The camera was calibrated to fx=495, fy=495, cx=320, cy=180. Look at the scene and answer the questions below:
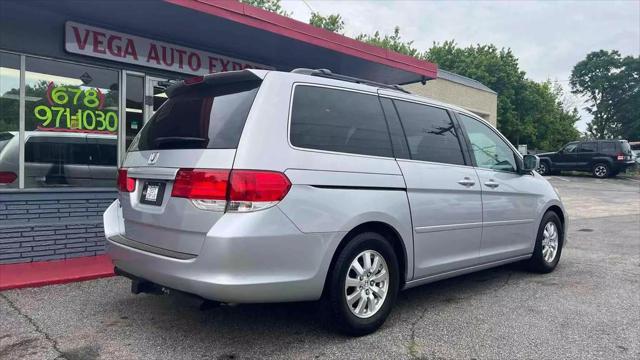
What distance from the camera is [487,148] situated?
16.5ft

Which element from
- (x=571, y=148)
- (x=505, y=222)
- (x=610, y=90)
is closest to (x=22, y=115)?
(x=505, y=222)

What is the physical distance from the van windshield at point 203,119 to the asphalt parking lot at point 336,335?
107cm

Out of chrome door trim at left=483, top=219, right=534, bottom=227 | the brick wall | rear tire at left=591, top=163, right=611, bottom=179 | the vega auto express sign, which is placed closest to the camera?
chrome door trim at left=483, top=219, right=534, bottom=227

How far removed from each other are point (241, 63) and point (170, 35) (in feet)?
4.26

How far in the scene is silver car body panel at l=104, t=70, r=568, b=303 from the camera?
2.96 meters

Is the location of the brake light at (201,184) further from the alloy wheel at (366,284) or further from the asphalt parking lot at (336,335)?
the alloy wheel at (366,284)

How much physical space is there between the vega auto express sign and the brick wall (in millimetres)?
1753

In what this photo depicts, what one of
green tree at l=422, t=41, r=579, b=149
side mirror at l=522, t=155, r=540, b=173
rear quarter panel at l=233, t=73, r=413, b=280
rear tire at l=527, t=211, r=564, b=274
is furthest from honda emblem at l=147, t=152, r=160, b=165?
green tree at l=422, t=41, r=579, b=149

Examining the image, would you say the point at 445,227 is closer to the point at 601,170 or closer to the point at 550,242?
the point at 550,242

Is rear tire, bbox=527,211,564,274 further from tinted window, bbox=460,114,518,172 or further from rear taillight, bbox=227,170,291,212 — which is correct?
rear taillight, bbox=227,170,291,212

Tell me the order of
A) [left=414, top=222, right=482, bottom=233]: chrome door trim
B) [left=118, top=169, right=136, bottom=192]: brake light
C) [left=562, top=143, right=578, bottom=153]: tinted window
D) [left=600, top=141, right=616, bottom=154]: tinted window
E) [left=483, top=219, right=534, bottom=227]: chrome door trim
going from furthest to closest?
1. [left=562, top=143, right=578, bottom=153]: tinted window
2. [left=600, top=141, right=616, bottom=154]: tinted window
3. [left=483, top=219, right=534, bottom=227]: chrome door trim
4. [left=414, top=222, right=482, bottom=233]: chrome door trim
5. [left=118, top=169, right=136, bottom=192]: brake light

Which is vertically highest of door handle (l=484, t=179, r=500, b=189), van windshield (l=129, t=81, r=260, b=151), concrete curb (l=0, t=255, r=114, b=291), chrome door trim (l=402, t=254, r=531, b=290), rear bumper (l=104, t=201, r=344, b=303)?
van windshield (l=129, t=81, r=260, b=151)

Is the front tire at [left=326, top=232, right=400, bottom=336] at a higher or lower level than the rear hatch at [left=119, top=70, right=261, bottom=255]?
lower

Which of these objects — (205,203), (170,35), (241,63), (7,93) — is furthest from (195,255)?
(241,63)
